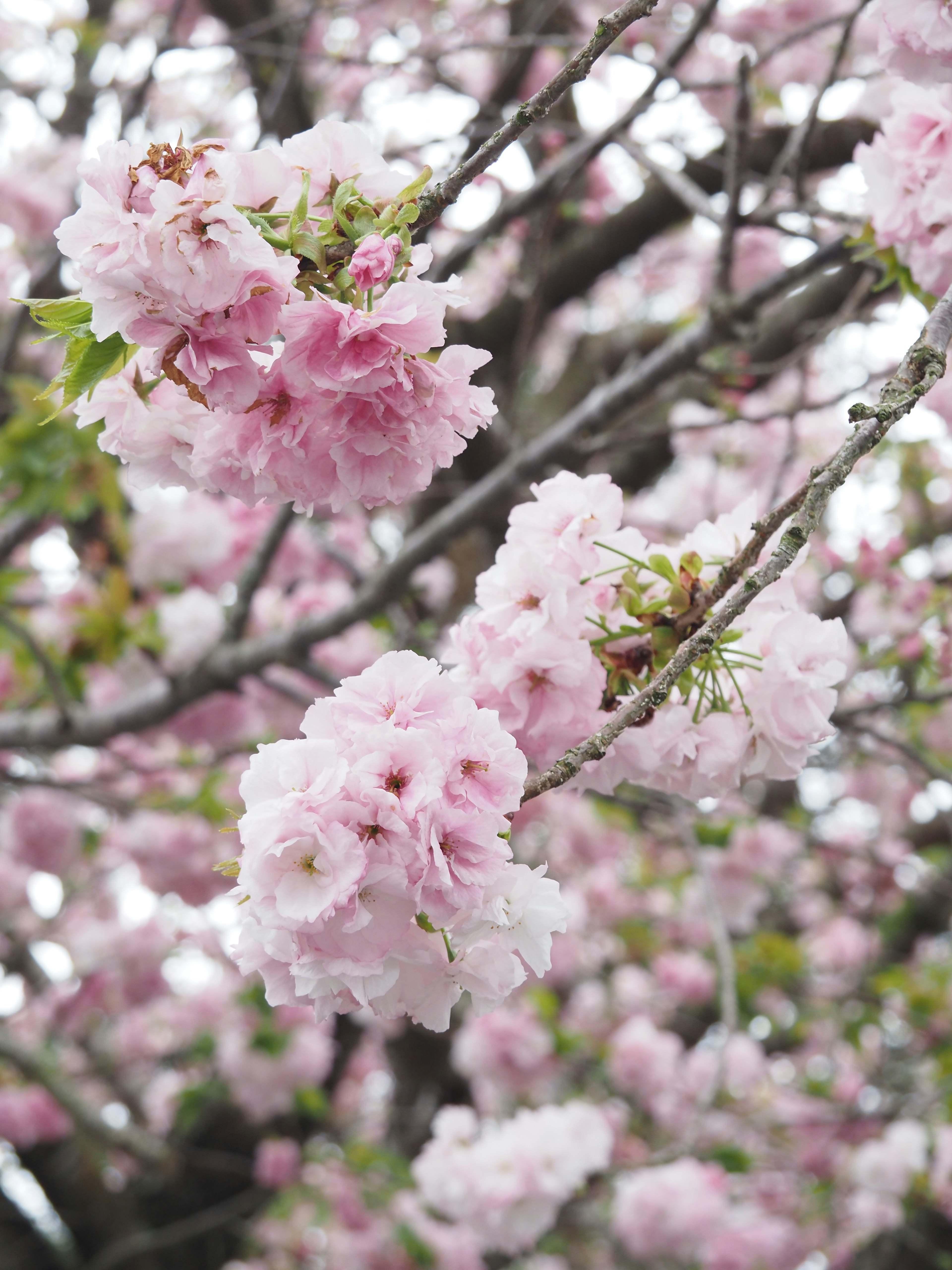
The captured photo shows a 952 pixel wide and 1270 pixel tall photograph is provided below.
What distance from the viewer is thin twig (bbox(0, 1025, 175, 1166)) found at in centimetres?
339

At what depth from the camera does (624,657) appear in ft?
3.02

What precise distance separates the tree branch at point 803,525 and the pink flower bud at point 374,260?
0.33 m

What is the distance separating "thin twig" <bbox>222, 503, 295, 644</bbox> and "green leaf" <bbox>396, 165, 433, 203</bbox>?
1.33 metres

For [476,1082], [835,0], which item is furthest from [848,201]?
[476,1082]

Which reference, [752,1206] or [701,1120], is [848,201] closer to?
[701,1120]

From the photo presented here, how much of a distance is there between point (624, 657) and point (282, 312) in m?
0.42

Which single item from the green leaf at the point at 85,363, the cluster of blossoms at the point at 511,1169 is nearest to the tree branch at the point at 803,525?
the green leaf at the point at 85,363

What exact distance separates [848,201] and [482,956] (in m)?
2.93

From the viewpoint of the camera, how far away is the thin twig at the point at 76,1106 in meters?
3.39

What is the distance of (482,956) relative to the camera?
754mm

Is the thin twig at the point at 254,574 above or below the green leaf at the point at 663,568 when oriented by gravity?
below

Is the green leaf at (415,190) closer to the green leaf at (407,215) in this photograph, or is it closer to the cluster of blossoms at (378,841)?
the green leaf at (407,215)

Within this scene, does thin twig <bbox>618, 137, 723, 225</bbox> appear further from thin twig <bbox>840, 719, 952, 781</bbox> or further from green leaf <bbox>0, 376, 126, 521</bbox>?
green leaf <bbox>0, 376, 126, 521</bbox>

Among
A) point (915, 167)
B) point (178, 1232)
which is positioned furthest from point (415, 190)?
point (178, 1232)
